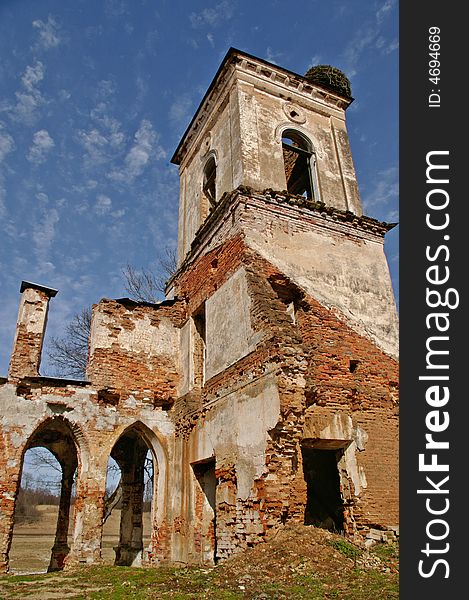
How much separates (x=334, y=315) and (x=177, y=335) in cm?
473

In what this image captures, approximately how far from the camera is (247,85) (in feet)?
45.7

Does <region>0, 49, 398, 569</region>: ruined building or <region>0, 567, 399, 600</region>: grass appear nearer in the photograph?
<region>0, 567, 399, 600</region>: grass

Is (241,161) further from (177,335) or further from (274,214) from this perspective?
(177,335)

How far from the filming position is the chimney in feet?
36.0

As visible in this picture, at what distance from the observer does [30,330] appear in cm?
1145

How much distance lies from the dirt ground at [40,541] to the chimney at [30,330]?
183 inches

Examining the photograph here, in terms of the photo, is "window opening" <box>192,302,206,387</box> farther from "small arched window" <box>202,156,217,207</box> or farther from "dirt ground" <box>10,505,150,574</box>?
"dirt ground" <box>10,505,150,574</box>

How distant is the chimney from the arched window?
7.92m

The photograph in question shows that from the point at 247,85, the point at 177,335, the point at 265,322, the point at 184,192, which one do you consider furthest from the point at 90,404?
the point at 247,85

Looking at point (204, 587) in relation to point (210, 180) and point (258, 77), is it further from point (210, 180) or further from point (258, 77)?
point (258, 77)

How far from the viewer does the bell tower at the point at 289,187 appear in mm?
11102

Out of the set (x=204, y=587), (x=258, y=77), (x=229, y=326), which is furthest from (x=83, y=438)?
(x=258, y=77)

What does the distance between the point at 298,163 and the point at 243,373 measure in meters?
9.15

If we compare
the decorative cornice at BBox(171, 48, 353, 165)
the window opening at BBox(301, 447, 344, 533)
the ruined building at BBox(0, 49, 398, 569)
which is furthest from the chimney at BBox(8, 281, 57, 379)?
the decorative cornice at BBox(171, 48, 353, 165)
